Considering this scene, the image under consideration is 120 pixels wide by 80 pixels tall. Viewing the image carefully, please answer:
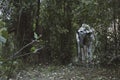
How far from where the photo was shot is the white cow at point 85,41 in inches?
345

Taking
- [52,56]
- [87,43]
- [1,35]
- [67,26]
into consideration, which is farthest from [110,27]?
[1,35]

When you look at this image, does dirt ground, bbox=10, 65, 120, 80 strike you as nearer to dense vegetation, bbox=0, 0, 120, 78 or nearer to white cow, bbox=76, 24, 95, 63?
white cow, bbox=76, 24, 95, 63

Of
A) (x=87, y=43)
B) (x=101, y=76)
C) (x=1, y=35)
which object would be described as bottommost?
(x=101, y=76)

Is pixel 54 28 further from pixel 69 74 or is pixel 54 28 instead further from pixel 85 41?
pixel 69 74

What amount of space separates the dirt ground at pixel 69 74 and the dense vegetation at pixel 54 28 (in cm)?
100

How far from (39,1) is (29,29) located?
103 cm

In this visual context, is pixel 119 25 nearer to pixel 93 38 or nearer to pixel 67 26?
pixel 93 38

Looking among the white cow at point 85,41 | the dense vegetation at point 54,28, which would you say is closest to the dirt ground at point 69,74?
the white cow at point 85,41

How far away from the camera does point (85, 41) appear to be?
8.93 m

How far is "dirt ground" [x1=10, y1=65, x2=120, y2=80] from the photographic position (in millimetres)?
7087

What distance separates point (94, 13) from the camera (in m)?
9.08

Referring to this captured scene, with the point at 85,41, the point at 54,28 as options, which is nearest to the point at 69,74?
the point at 85,41

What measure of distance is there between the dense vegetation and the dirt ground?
39.2 inches

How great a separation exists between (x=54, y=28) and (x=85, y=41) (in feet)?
5.33
